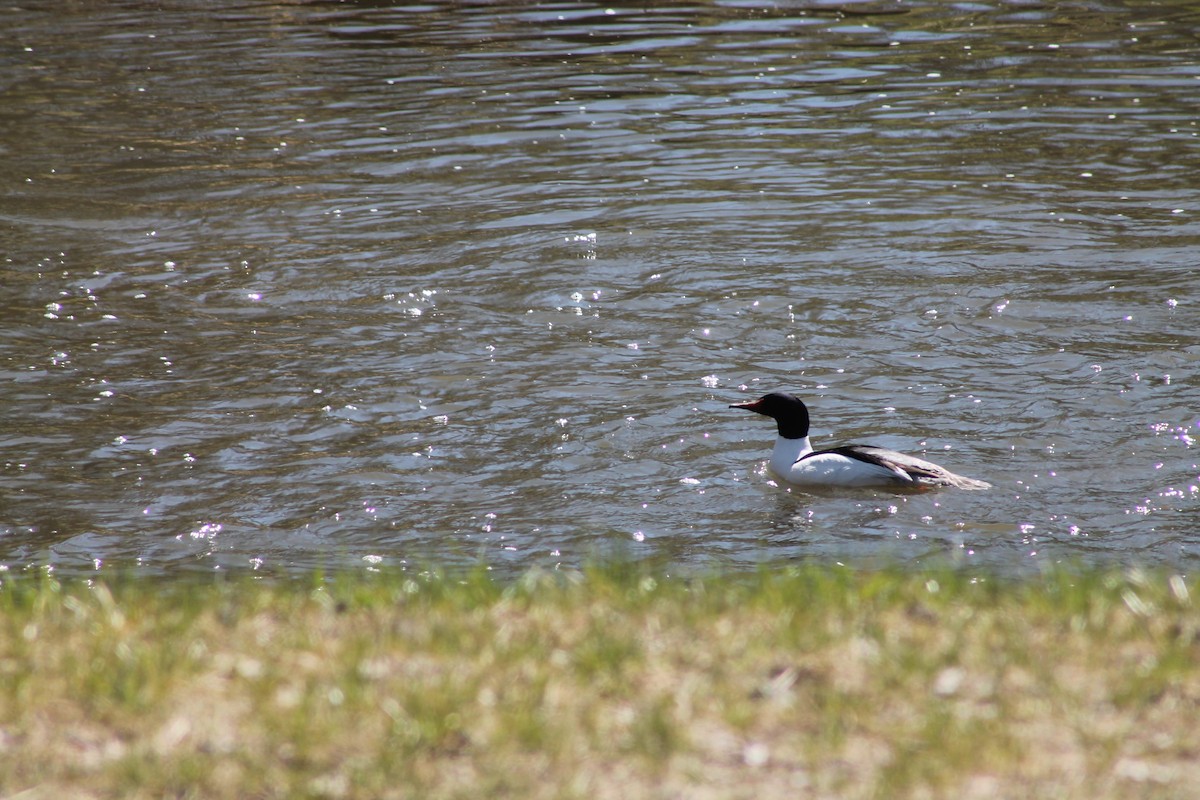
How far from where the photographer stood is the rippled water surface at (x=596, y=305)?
8.95 meters

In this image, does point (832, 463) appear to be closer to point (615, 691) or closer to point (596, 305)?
point (596, 305)

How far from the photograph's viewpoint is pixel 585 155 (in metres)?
18.1

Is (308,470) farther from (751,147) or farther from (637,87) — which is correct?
(637,87)

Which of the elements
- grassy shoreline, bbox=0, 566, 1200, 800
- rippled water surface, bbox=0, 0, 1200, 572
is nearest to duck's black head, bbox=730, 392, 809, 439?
rippled water surface, bbox=0, 0, 1200, 572

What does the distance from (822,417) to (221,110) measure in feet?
43.4

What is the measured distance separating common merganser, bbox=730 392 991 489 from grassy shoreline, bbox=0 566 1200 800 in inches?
132

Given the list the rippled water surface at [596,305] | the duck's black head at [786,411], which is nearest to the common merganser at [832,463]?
the duck's black head at [786,411]

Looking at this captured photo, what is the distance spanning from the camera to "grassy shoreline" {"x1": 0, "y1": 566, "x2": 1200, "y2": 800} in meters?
4.45

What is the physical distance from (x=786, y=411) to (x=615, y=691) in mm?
5421

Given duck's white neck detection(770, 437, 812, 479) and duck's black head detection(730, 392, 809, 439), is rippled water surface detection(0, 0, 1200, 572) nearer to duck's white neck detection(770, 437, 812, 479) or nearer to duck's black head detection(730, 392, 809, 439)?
duck's white neck detection(770, 437, 812, 479)

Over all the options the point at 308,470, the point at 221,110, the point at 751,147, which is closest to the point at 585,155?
the point at 751,147

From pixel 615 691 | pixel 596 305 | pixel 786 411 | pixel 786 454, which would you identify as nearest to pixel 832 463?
pixel 786 454

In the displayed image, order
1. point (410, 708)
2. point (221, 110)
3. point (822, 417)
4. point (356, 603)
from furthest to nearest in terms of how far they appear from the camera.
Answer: point (221, 110) → point (822, 417) → point (356, 603) → point (410, 708)

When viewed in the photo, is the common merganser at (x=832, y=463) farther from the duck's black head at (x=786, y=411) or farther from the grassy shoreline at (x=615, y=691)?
the grassy shoreline at (x=615, y=691)
